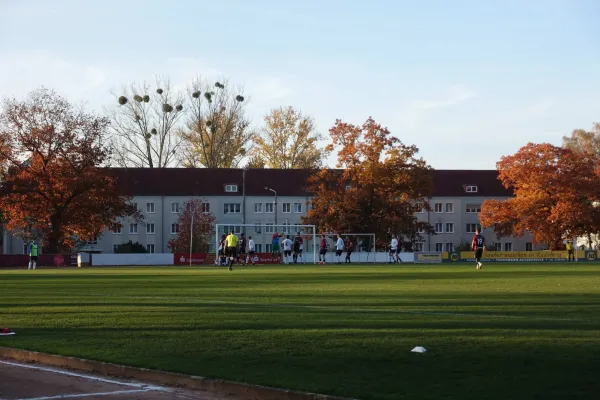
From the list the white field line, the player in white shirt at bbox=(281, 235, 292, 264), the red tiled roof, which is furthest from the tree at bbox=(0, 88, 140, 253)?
the white field line

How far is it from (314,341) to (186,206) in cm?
9416

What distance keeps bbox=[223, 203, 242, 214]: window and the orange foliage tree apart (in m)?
37.2

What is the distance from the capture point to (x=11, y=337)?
14234 mm

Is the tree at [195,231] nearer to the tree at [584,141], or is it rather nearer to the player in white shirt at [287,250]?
the player in white shirt at [287,250]

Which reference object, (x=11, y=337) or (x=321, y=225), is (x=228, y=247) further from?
(x=321, y=225)

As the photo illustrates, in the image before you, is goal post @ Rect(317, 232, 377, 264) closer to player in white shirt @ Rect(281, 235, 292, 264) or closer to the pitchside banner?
player in white shirt @ Rect(281, 235, 292, 264)

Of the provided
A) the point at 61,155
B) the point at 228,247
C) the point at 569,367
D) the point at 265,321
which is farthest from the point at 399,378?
the point at 61,155

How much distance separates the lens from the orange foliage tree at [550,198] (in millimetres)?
87938

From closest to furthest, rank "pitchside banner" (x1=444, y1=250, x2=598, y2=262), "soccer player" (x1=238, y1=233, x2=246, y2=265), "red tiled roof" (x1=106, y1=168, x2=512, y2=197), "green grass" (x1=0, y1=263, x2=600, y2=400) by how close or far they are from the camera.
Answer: "green grass" (x1=0, y1=263, x2=600, y2=400), "soccer player" (x1=238, y1=233, x2=246, y2=265), "pitchside banner" (x1=444, y1=250, x2=598, y2=262), "red tiled roof" (x1=106, y1=168, x2=512, y2=197)

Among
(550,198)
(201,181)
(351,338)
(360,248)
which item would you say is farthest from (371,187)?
(351,338)

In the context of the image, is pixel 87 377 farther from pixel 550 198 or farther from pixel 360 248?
pixel 550 198

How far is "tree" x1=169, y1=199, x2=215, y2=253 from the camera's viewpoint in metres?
90.9

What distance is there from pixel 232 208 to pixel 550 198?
43.9 meters

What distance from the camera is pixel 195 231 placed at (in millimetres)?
93750
